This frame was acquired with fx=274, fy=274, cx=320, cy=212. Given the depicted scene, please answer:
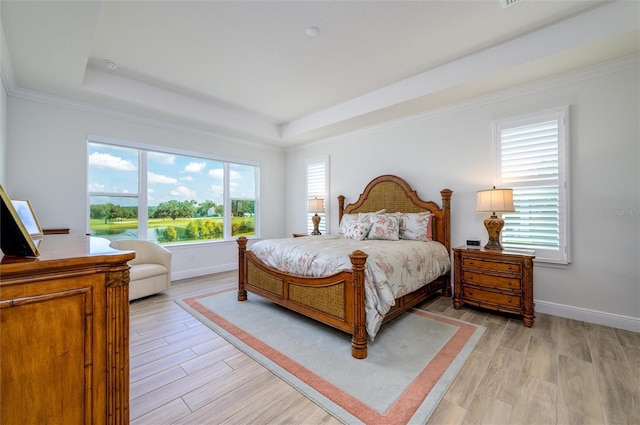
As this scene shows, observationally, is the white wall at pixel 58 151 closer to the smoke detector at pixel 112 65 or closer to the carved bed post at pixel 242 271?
the smoke detector at pixel 112 65

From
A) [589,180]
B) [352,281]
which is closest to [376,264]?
[352,281]

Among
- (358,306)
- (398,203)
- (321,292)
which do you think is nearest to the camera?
(358,306)

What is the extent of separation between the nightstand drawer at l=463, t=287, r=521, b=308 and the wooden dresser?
3.24 metres

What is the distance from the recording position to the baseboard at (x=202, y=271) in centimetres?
455

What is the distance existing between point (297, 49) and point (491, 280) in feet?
10.6

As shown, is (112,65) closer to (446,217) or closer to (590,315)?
(446,217)

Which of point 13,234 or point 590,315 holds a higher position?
point 13,234

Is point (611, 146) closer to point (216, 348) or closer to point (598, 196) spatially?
point (598, 196)

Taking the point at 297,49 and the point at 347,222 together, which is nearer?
the point at 297,49

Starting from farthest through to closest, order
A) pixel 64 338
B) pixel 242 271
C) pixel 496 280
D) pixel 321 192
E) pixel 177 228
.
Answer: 1. pixel 321 192
2. pixel 177 228
3. pixel 242 271
4. pixel 496 280
5. pixel 64 338

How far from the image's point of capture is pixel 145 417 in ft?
5.20

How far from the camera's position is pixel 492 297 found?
298 centimetres

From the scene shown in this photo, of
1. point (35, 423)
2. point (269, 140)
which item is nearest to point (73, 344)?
point (35, 423)

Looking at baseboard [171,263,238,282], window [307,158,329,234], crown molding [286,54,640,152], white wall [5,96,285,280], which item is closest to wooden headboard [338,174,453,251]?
window [307,158,329,234]
